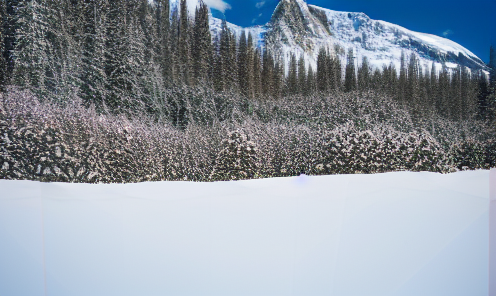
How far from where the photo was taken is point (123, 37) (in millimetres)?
4086

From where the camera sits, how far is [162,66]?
13.5 ft

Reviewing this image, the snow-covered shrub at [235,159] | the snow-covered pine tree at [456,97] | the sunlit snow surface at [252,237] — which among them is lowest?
the sunlit snow surface at [252,237]

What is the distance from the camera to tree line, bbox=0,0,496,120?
4.01 m

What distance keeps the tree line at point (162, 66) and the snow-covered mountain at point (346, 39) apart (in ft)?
0.31

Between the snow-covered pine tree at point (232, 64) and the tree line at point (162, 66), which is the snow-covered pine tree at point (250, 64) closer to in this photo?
the tree line at point (162, 66)

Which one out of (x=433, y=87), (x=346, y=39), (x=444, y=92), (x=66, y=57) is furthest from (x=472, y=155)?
(x=66, y=57)

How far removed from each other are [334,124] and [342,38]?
1.15m

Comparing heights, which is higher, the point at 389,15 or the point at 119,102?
the point at 389,15

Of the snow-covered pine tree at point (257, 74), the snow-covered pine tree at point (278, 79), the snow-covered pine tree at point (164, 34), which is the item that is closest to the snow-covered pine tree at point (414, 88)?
the snow-covered pine tree at point (278, 79)

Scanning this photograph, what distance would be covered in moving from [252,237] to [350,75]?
248cm

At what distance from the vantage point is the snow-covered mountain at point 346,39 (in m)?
4.20

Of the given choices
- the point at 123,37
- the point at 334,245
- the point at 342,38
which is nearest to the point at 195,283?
the point at 334,245

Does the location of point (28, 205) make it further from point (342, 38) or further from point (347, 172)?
point (342, 38)

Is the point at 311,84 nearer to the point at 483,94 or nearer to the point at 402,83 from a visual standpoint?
the point at 402,83
